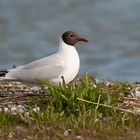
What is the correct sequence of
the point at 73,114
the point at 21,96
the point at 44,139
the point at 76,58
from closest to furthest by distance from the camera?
the point at 44,139
the point at 73,114
the point at 21,96
the point at 76,58

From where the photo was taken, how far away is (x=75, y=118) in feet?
24.0

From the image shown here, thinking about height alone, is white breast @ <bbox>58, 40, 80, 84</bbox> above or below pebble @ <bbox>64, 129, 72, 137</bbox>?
above

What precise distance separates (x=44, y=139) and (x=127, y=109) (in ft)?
4.56

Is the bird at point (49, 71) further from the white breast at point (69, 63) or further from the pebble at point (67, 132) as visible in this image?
the pebble at point (67, 132)

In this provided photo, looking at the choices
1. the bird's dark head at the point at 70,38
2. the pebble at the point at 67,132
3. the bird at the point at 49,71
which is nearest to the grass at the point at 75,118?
the pebble at the point at 67,132

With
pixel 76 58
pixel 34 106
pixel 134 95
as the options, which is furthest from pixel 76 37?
pixel 34 106

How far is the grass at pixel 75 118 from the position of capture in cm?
697

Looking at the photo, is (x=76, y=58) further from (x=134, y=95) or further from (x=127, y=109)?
(x=127, y=109)

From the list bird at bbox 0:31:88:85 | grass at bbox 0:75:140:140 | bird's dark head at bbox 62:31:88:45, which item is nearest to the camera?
grass at bbox 0:75:140:140

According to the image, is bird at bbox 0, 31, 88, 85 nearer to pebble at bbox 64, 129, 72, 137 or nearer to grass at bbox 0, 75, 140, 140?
grass at bbox 0, 75, 140, 140

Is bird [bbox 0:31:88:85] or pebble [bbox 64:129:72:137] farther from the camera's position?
bird [bbox 0:31:88:85]

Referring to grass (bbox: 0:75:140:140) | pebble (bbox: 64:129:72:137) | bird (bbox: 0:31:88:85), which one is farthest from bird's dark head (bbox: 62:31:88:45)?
pebble (bbox: 64:129:72:137)

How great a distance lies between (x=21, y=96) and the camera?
332 inches

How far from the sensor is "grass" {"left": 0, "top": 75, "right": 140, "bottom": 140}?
22.9 ft
